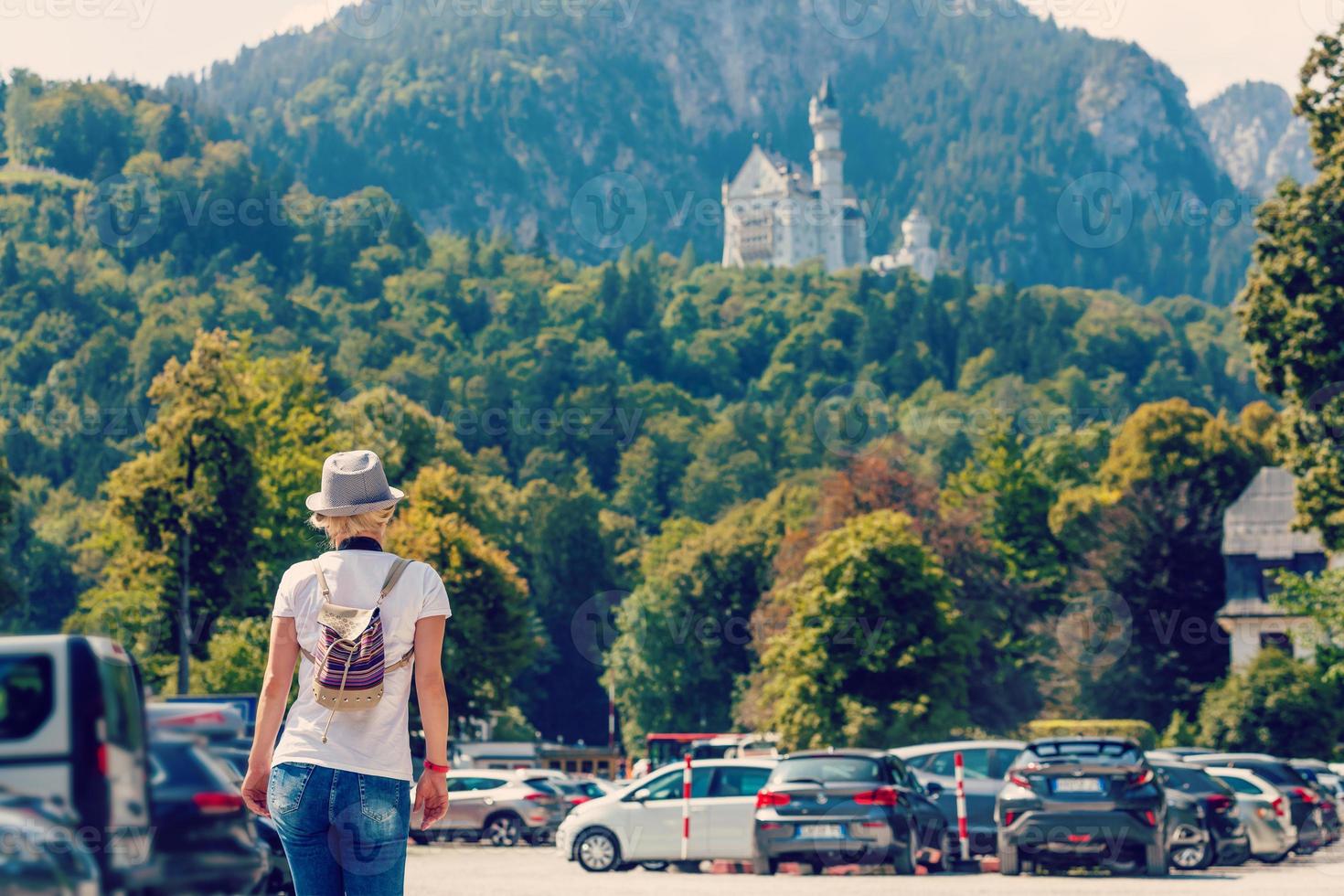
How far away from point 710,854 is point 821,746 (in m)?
33.9

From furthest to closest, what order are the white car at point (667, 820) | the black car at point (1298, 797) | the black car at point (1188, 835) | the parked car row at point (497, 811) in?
1. the parked car row at point (497, 811)
2. the black car at point (1298, 797)
3. the white car at point (667, 820)
4. the black car at point (1188, 835)

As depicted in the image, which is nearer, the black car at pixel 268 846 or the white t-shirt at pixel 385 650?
the white t-shirt at pixel 385 650

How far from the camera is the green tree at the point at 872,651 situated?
5997 centimetres

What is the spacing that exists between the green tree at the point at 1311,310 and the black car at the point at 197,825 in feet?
90.2

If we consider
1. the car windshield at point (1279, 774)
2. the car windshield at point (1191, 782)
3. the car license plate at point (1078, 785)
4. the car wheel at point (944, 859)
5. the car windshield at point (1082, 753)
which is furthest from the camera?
the car windshield at point (1279, 774)

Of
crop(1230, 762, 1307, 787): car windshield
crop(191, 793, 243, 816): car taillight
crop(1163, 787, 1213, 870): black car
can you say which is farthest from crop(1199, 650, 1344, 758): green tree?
crop(191, 793, 243, 816): car taillight

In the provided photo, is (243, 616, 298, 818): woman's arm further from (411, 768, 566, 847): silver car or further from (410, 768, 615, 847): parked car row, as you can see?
(411, 768, 566, 847): silver car

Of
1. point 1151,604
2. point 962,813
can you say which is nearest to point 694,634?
point 1151,604

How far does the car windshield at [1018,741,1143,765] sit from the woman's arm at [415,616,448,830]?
16.2 metres

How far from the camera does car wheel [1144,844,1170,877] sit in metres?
22.8

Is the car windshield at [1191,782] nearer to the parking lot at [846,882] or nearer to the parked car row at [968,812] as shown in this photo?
the parked car row at [968,812]

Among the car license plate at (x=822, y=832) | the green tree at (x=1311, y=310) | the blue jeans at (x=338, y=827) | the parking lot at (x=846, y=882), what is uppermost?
the green tree at (x=1311, y=310)

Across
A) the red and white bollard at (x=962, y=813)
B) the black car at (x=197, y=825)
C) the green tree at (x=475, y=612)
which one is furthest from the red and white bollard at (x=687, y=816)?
the green tree at (x=475, y=612)

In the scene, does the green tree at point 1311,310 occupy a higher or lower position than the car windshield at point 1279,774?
higher
